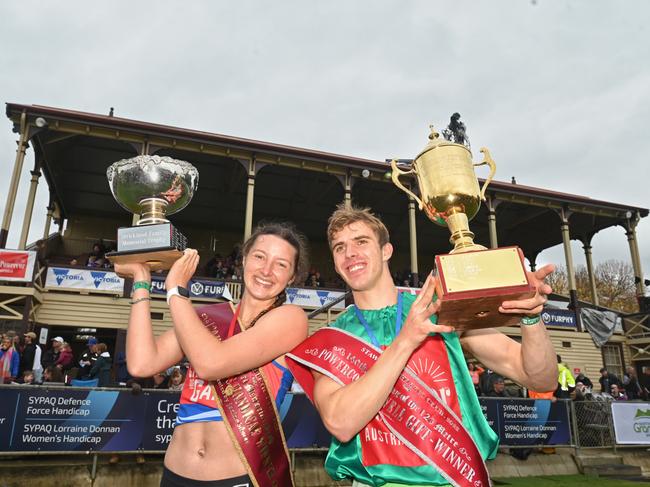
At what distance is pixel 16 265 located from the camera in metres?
13.0

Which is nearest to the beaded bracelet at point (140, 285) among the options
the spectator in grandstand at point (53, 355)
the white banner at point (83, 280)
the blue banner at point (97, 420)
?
the blue banner at point (97, 420)

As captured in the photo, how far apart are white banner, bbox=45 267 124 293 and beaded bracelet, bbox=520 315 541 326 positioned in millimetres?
14248

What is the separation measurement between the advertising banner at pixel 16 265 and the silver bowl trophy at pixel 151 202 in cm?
1218

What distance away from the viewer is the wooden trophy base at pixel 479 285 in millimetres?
1591

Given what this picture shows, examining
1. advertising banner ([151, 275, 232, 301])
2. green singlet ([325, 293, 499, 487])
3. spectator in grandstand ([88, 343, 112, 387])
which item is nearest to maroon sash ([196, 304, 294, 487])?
green singlet ([325, 293, 499, 487])

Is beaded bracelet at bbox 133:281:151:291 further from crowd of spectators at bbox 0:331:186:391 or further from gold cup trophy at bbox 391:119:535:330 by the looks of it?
crowd of spectators at bbox 0:331:186:391

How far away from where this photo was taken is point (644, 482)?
850 centimetres

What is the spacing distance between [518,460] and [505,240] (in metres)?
19.0

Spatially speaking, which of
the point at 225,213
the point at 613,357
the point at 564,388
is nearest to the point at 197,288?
the point at 225,213

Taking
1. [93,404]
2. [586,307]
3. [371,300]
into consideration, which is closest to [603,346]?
[586,307]

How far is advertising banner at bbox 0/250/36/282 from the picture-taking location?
1291 cm

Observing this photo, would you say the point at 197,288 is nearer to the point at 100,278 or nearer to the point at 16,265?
the point at 100,278

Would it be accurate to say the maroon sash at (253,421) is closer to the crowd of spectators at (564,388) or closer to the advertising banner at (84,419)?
the advertising banner at (84,419)

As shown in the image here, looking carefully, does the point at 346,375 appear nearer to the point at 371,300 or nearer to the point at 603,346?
the point at 371,300
